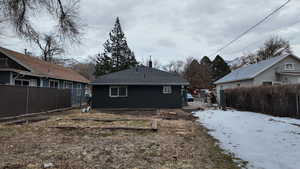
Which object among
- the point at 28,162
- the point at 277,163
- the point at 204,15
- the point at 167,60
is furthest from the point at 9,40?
the point at 167,60

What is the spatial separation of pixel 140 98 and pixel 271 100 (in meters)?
9.32

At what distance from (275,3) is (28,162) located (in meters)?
11.1

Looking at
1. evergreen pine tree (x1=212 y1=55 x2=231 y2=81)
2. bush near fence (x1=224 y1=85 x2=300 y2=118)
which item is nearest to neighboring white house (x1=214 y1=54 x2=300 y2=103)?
bush near fence (x1=224 y1=85 x2=300 y2=118)

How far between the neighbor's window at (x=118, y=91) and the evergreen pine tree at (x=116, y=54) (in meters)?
18.7

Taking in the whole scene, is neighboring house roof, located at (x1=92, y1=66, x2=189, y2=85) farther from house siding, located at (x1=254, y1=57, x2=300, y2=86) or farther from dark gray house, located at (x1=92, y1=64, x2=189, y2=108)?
house siding, located at (x1=254, y1=57, x2=300, y2=86)

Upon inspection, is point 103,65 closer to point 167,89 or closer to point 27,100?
point 167,89

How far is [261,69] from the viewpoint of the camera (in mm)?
17828

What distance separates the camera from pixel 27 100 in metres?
10.4

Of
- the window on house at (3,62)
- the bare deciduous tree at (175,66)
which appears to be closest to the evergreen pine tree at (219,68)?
the bare deciduous tree at (175,66)

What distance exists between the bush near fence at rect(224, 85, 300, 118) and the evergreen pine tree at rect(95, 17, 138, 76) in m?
23.9

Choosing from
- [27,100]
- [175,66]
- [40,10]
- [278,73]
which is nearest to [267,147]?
[40,10]

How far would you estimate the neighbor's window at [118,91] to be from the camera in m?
15.7

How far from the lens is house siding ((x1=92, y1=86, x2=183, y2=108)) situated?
51.2 ft

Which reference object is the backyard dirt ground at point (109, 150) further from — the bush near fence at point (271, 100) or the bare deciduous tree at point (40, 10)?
the bush near fence at point (271, 100)
